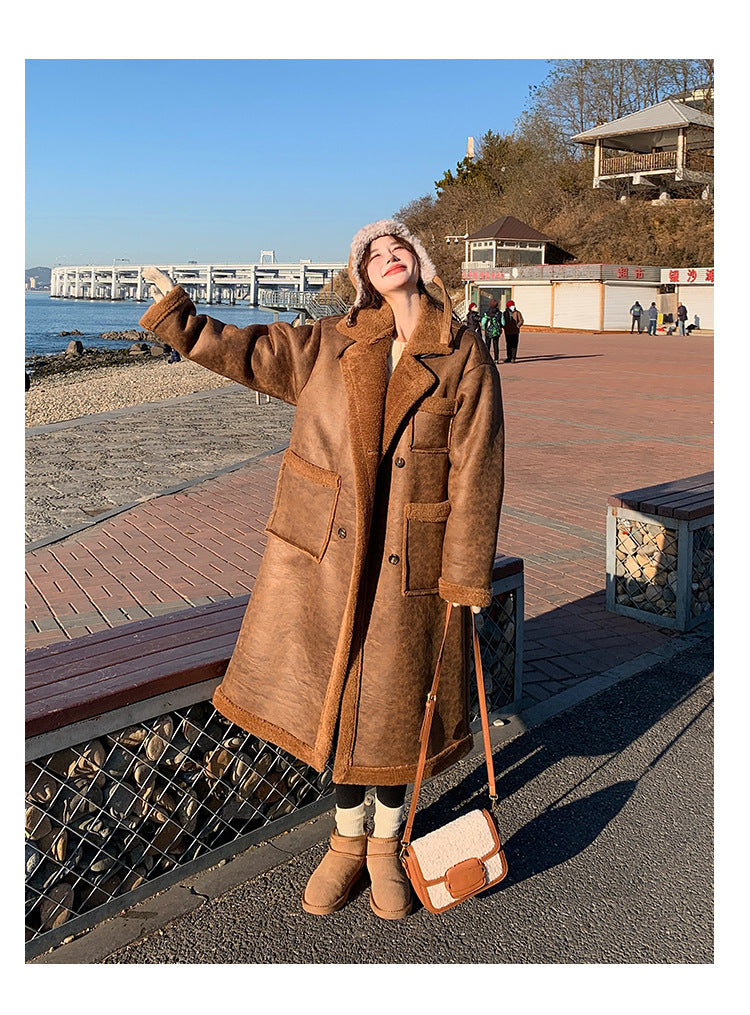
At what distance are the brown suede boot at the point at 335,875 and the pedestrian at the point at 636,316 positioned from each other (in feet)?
132

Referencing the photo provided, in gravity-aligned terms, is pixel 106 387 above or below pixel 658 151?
below

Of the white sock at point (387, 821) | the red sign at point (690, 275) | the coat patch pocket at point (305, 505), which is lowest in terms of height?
the white sock at point (387, 821)

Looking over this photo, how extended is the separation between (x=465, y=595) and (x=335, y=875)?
97cm

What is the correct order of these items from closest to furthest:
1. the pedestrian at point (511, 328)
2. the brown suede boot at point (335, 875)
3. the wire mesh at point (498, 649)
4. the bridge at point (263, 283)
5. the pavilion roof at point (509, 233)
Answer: the brown suede boot at point (335, 875) → the wire mesh at point (498, 649) → the pedestrian at point (511, 328) → the bridge at point (263, 283) → the pavilion roof at point (509, 233)

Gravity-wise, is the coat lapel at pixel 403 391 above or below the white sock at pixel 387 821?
above

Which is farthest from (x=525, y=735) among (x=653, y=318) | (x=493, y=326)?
(x=653, y=318)

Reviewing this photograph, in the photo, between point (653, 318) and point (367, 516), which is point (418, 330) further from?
point (653, 318)

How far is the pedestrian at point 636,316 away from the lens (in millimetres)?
40312

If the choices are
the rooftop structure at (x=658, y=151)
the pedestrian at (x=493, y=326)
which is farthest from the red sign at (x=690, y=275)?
the pedestrian at (x=493, y=326)

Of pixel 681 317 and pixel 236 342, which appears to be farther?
pixel 681 317

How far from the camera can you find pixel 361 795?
2.91 meters

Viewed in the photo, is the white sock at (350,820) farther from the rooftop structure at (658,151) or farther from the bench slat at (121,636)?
the rooftop structure at (658,151)

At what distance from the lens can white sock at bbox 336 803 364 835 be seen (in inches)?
114

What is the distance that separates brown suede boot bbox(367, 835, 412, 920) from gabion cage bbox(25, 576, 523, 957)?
464mm
